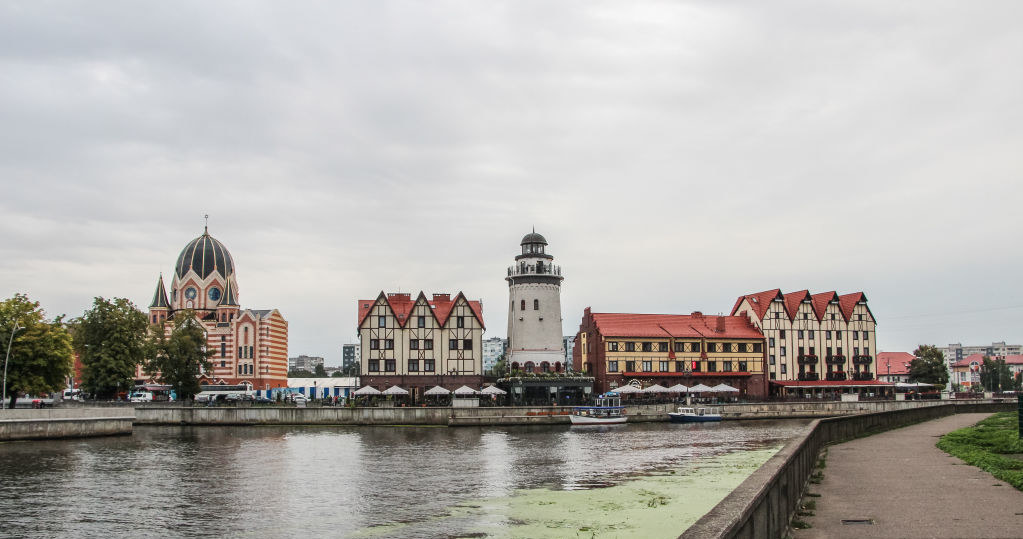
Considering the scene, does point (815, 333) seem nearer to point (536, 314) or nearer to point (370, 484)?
point (536, 314)

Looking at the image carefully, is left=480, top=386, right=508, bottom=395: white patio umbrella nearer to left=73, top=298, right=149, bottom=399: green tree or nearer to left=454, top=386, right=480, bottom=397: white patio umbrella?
left=454, top=386, right=480, bottom=397: white patio umbrella

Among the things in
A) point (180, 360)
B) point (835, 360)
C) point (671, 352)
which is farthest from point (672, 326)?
point (180, 360)

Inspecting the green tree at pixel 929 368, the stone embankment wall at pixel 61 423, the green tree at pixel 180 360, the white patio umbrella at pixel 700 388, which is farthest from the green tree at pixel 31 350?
the green tree at pixel 929 368

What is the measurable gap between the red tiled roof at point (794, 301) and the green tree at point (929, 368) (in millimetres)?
26754

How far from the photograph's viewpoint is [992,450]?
102ft

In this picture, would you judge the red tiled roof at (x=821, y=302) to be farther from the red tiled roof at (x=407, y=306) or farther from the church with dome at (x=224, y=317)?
the church with dome at (x=224, y=317)

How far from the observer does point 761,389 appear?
331 feet

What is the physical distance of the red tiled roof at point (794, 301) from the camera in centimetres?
10525

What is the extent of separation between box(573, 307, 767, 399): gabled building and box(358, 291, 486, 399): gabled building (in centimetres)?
1556

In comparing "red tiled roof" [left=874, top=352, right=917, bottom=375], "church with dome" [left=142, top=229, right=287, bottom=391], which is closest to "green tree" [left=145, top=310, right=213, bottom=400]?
"church with dome" [left=142, top=229, right=287, bottom=391]

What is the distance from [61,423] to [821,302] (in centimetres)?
8630

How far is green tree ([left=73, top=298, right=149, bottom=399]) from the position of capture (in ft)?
263

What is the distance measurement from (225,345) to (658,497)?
89.6 metres

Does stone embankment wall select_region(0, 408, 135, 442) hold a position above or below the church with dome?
below
